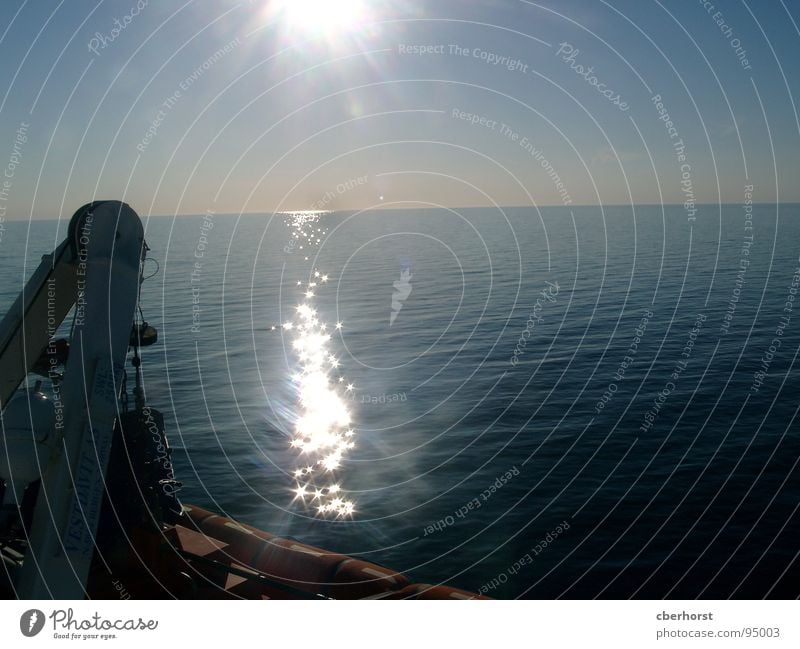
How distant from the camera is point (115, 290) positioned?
18.3 metres

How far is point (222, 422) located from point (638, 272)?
9340 centimetres

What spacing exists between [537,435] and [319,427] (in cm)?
1778

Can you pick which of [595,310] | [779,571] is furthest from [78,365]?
[595,310]

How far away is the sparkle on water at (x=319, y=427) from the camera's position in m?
43.4

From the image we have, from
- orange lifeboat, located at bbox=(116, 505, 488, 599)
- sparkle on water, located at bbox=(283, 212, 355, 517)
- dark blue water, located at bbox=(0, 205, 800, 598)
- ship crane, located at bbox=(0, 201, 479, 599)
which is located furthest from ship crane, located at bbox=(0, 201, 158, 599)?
sparkle on water, located at bbox=(283, 212, 355, 517)

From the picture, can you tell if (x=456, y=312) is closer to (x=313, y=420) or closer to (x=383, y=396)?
(x=383, y=396)

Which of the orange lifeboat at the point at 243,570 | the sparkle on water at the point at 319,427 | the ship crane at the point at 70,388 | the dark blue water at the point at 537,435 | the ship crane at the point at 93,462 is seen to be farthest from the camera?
the sparkle on water at the point at 319,427

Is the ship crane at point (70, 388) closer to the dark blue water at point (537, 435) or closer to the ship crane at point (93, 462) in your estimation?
the ship crane at point (93, 462)

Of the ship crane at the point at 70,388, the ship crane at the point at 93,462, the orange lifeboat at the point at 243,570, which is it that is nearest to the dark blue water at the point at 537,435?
the orange lifeboat at the point at 243,570

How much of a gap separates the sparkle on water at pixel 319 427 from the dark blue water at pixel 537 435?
968mm

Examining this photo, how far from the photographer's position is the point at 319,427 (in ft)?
183

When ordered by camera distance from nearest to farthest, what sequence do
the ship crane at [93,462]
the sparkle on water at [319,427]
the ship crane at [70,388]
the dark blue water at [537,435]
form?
the ship crane at [70,388], the ship crane at [93,462], the dark blue water at [537,435], the sparkle on water at [319,427]

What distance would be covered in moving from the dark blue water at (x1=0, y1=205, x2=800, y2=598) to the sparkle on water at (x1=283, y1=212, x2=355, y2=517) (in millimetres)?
968

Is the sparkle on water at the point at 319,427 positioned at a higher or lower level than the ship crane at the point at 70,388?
higher
